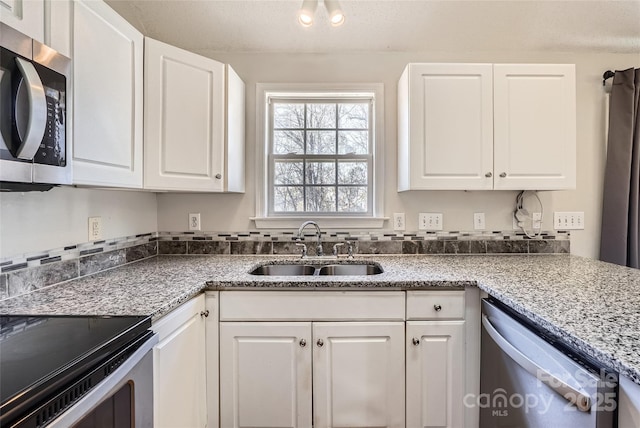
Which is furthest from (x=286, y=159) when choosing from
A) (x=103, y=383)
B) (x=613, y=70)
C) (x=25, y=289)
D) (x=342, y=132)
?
(x=613, y=70)

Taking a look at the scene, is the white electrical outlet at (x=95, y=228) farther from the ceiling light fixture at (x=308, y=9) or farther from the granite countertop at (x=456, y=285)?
the ceiling light fixture at (x=308, y=9)

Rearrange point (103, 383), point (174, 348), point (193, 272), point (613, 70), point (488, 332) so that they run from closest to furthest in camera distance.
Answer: point (103, 383)
point (174, 348)
point (488, 332)
point (193, 272)
point (613, 70)

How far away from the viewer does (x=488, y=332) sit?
1.28m

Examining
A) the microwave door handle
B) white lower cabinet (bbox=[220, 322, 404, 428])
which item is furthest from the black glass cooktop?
white lower cabinet (bbox=[220, 322, 404, 428])

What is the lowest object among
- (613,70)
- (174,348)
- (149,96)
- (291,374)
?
(291,374)

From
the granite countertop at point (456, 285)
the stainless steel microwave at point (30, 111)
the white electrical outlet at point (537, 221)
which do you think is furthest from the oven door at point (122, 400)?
the white electrical outlet at point (537, 221)

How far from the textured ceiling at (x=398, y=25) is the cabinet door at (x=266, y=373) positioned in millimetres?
1814

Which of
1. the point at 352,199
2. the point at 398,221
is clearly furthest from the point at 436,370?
the point at 352,199

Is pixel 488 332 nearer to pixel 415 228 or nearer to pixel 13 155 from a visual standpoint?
pixel 415 228

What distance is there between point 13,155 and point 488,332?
1765 millimetres

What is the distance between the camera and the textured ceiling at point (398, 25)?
1.84 m

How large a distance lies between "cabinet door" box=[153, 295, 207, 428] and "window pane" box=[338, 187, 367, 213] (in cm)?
116

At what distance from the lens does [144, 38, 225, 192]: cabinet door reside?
1509mm

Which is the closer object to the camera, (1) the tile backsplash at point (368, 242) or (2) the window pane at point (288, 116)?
(1) the tile backsplash at point (368, 242)
